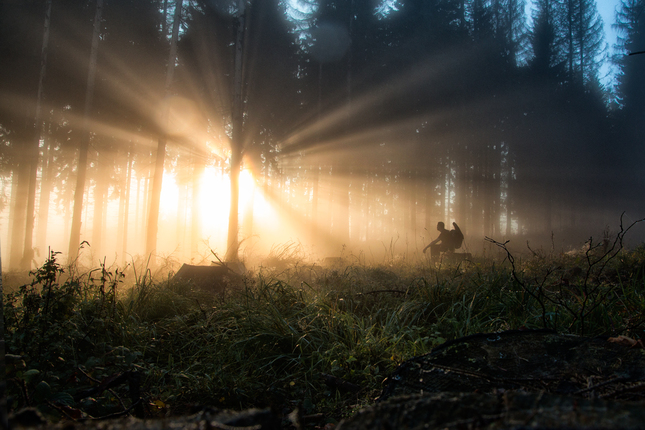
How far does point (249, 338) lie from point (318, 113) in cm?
1399

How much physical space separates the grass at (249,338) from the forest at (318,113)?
0.93 m

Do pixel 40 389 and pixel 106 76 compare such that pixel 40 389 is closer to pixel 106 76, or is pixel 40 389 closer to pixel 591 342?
pixel 591 342

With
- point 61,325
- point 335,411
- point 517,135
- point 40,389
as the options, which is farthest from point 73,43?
point 517,135

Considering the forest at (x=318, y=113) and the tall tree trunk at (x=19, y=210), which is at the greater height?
the forest at (x=318, y=113)

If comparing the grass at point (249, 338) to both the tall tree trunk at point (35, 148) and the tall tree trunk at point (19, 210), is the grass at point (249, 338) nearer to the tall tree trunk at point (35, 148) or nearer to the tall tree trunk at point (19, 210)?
the tall tree trunk at point (35, 148)

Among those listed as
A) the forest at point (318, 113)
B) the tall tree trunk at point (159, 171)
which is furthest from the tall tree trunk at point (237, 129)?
the tall tree trunk at point (159, 171)

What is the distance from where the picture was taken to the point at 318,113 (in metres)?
15.1

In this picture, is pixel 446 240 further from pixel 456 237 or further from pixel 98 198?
pixel 98 198

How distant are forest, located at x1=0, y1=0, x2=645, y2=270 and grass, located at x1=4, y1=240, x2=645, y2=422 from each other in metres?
0.93

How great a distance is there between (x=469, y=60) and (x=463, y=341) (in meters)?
20.6

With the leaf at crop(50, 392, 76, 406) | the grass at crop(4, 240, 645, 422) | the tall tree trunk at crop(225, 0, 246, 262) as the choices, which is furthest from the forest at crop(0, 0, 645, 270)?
the leaf at crop(50, 392, 76, 406)

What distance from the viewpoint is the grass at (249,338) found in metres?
1.86

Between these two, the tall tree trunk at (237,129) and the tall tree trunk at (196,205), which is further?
the tall tree trunk at (196,205)

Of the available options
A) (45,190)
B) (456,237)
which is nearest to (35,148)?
(45,190)
